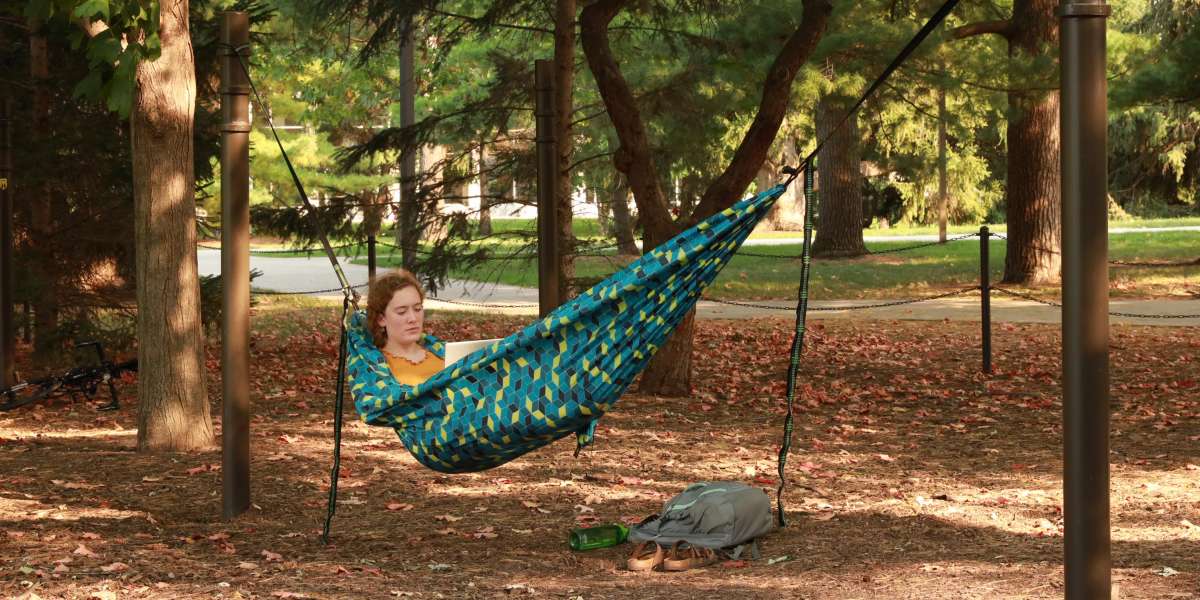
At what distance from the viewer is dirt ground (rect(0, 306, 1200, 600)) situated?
4586 millimetres

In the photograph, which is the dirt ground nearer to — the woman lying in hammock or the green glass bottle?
the green glass bottle

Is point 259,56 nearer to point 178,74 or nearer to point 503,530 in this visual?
point 178,74

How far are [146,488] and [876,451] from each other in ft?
11.2

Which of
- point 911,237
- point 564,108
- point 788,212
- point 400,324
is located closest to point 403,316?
point 400,324

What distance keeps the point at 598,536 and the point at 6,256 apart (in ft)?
18.8

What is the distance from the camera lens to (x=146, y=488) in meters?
6.34

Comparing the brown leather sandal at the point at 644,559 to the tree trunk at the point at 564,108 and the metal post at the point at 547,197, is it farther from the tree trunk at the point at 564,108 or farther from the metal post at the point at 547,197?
the tree trunk at the point at 564,108

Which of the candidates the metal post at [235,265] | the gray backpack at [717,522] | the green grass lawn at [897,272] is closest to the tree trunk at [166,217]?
the metal post at [235,265]

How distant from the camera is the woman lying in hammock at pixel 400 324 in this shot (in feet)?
16.7

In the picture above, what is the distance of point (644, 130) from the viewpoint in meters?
8.62

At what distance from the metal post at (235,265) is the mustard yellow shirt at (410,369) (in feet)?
2.77

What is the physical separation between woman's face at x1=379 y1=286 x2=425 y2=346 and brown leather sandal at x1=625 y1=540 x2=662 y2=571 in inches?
43.3

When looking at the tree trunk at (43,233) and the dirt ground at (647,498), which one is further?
the tree trunk at (43,233)

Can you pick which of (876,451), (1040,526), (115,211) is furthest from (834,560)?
(115,211)
